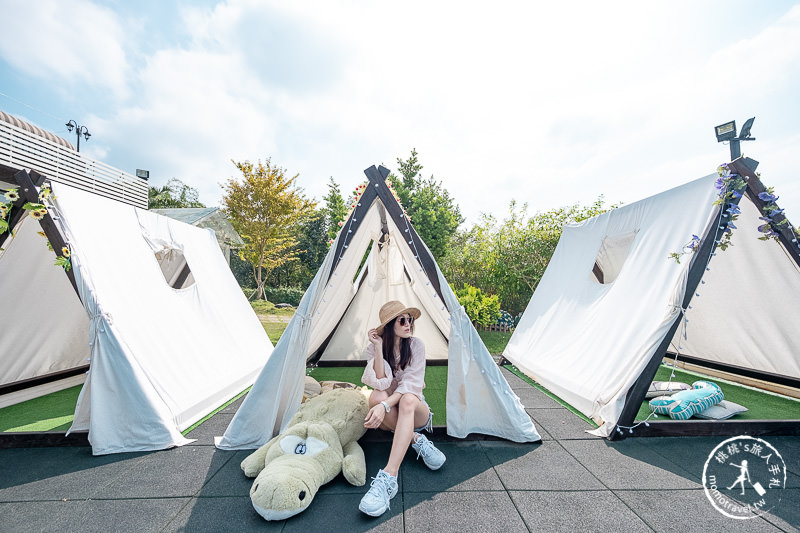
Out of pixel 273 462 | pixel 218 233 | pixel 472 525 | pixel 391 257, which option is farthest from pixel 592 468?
pixel 218 233

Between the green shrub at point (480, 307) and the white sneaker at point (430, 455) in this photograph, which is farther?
the green shrub at point (480, 307)

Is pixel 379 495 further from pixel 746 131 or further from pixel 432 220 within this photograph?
pixel 432 220

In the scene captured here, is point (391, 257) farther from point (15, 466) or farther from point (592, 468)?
point (15, 466)

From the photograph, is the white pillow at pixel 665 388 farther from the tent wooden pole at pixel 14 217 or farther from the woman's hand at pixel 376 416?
the tent wooden pole at pixel 14 217

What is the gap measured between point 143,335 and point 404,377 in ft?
6.81

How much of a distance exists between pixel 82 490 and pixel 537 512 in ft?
7.57

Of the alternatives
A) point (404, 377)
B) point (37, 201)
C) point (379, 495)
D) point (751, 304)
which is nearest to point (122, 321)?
point (37, 201)

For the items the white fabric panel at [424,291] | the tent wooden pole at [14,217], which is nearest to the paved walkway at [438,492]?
the white fabric panel at [424,291]

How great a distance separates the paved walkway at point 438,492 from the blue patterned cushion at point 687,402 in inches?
11.1

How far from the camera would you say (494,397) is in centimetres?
248

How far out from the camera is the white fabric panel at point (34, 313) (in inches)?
132

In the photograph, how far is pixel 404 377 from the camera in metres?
2.26

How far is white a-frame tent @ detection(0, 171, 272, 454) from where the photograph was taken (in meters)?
2.39

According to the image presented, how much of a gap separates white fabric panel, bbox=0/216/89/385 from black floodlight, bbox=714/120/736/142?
5.74m
